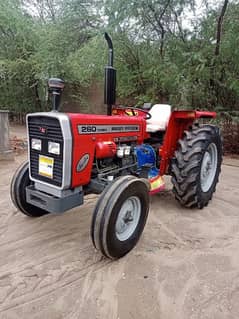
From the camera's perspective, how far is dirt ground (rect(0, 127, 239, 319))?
1752 mm

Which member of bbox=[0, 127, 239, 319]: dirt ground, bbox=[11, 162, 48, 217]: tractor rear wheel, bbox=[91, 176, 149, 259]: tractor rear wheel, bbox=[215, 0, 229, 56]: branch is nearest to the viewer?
bbox=[0, 127, 239, 319]: dirt ground

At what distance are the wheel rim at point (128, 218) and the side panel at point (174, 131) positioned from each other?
965mm

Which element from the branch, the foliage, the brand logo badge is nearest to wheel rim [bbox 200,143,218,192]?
the brand logo badge

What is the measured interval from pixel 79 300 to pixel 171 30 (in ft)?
20.2

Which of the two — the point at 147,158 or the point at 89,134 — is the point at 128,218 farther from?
the point at 147,158

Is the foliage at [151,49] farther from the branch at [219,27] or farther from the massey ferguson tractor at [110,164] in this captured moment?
the massey ferguson tractor at [110,164]

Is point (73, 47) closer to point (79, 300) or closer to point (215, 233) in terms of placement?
point (215, 233)

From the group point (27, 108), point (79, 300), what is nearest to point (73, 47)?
point (27, 108)

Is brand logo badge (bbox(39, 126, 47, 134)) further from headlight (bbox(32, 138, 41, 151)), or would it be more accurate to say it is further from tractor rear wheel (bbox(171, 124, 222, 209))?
tractor rear wheel (bbox(171, 124, 222, 209))

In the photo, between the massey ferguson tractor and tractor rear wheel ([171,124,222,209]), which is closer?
the massey ferguson tractor

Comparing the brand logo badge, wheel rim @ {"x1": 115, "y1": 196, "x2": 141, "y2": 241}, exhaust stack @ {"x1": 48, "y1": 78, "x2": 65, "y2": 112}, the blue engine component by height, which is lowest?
wheel rim @ {"x1": 115, "y1": 196, "x2": 141, "y2": 241}

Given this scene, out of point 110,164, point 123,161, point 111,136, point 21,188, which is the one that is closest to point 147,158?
point 123,161

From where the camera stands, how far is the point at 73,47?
323 inches

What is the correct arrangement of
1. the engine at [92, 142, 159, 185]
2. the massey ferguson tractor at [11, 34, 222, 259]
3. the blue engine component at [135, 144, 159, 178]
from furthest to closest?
the blue engine component at [135, 144, 159, 178]
the engine at [92, 142, 159, 185]
the massey ferguson tractor at [11, 34, 222, 259]
